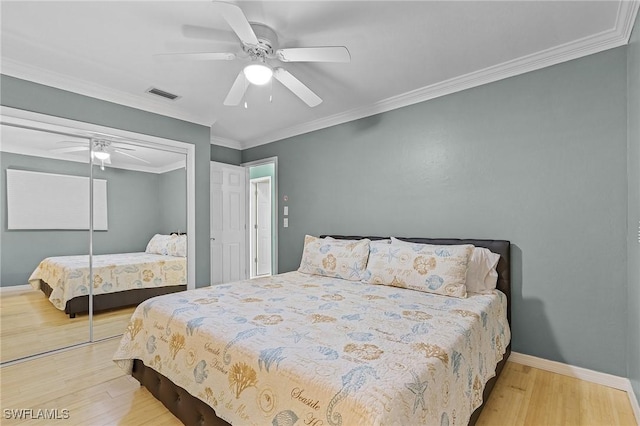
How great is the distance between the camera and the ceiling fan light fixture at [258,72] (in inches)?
81.4

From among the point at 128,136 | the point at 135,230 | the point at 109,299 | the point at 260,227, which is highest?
the point at 128,136

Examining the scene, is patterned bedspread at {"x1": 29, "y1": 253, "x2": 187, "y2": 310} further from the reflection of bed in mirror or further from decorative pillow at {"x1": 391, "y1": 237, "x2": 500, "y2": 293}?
decorative pillow at {"x1": 391, "y1": 237, "x2": 500, "y2": 293}

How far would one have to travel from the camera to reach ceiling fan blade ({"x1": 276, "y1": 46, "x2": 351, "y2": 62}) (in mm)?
1868

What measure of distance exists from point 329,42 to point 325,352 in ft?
6.94

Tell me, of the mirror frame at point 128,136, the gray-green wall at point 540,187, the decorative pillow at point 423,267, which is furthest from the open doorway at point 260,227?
the decorative pillow at point 423,267

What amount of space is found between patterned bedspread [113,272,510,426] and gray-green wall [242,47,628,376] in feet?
1.52

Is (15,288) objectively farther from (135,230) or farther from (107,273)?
(135,230)

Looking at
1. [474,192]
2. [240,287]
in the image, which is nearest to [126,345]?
[240,287]

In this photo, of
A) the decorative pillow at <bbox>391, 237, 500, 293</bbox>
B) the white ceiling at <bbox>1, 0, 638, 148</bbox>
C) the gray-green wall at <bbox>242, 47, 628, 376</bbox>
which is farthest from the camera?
the decorative pillow at <bbox>391, 237, 500, 293</bbox>

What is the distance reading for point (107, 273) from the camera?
3.15 meters

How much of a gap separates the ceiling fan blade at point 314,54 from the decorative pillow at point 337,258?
1733 mm

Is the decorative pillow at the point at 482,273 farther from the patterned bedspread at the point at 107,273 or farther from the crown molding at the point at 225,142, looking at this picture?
the crown molding at the point at 225,142

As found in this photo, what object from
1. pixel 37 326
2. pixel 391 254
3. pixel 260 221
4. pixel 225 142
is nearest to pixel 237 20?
pixel 391 254

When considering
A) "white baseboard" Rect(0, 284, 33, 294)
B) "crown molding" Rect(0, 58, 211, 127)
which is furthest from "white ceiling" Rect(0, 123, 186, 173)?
"white baseboard" Rect(0, 284, 33, 294)
